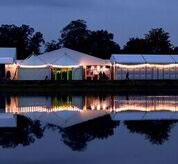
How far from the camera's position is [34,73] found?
5228 centimetres

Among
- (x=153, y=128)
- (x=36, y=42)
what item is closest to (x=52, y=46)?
(x=36, y=42)

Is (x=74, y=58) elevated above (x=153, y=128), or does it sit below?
above

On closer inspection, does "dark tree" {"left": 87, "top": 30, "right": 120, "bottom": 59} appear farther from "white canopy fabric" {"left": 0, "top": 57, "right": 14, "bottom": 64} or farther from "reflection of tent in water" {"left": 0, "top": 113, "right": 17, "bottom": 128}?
"reflection of tent in water" {"left": 0, "top": 113, "right": 17, "bottom": 128}

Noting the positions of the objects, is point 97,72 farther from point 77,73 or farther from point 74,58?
point 74,58

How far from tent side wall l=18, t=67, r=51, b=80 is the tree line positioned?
31499mm

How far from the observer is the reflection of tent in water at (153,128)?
13188 millimetres

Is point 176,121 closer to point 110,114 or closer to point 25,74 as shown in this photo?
point 110,114

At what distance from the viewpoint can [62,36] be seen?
107 meters

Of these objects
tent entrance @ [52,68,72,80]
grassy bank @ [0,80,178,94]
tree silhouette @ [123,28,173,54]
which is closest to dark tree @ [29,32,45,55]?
tree silhouette @ [123,28,173,54]

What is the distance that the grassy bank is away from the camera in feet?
138

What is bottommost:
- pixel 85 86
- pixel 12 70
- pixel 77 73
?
pixel 85 86

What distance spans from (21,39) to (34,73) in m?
42.7

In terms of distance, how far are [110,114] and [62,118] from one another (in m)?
2.53

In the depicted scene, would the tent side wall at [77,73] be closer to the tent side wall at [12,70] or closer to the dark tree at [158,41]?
the tent side wall at [12,70]
